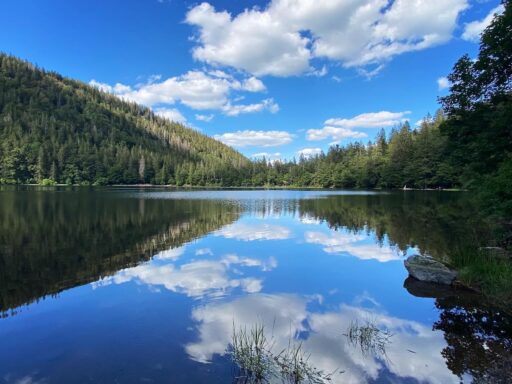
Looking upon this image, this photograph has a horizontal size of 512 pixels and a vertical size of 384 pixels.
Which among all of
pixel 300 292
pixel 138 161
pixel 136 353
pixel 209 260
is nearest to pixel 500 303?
pixel 300 292

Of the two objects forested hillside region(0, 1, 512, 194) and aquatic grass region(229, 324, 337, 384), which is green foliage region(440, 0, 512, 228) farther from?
aquatic grass region(229, 324, 337, 384)

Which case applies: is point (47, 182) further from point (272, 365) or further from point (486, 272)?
point (486, 272)

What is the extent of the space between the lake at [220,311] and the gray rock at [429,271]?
75cm

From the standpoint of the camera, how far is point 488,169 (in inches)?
918

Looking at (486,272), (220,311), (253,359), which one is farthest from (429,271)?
(253,359)

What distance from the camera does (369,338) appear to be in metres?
9.67

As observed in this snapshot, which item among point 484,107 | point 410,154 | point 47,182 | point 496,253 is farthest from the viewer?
point 47,182

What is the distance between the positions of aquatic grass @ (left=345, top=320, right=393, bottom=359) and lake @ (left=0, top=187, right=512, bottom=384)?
0.06m

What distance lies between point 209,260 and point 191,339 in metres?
9.79

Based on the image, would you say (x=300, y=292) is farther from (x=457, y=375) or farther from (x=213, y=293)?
(x=457, y=375)

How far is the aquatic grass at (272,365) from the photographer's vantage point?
7523 millimetres

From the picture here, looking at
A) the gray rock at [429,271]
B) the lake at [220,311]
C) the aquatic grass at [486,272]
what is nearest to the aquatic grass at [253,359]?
the lake at [220,311]

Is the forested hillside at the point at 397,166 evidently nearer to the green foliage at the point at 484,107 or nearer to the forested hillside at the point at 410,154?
the forested hillside at the point at 410,154

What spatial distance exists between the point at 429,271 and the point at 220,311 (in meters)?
9.32
